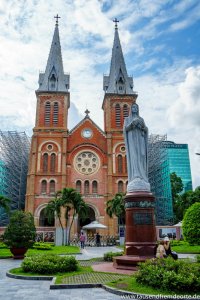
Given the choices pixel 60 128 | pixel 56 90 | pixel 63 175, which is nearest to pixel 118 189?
pixel 63 175

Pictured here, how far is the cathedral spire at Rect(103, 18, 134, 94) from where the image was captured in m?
49.3

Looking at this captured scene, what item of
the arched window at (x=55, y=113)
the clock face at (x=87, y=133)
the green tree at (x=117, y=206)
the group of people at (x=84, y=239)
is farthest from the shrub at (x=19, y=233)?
the arched window at (x=55, y=113)

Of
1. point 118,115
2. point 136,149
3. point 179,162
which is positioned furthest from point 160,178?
point 179,162

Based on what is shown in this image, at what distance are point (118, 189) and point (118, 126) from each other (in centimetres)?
975

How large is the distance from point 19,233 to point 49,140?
27.9 metres

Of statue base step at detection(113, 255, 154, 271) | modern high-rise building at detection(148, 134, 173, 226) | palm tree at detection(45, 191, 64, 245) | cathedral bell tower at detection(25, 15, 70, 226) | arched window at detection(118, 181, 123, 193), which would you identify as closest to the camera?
statue base step at detection(113, 255, 154, 271)

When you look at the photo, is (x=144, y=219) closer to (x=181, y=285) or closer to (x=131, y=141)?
(x=131, y=141)

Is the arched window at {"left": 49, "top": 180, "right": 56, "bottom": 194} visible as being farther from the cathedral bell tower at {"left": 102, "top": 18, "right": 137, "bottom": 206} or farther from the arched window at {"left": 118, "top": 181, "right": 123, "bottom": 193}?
the arched window at {"left": 118, "top": 181, "right": 123, "bottom": 193}

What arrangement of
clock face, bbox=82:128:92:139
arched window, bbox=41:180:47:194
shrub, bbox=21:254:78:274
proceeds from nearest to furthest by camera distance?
shrub, bbox=21:254:78:274
arched window, bbox=41:180:47:194
clock face, bbox=82:128:92:139

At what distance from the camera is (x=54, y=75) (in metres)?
49.1

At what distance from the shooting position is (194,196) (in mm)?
40875

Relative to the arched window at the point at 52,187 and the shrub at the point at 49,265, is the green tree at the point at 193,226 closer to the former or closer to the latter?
the shrub at the point at 49,265

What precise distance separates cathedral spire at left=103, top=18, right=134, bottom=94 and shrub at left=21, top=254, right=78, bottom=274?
1562 inches

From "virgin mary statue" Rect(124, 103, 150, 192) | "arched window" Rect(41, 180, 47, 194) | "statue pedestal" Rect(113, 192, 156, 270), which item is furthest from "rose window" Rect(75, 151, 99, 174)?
"statue pedestal" Rect(113, 192, 156, 270)
